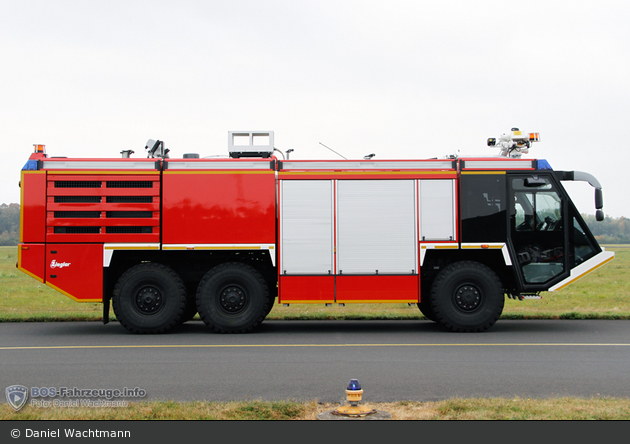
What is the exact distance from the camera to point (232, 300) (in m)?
11.6

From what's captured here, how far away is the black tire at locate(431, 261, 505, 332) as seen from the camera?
38.1 feet

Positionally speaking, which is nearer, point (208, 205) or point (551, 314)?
point (208, 205)

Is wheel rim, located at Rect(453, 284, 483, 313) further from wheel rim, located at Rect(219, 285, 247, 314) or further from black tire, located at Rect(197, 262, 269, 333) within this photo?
wheel rim, located at Rect(219, 285, 247, 314)

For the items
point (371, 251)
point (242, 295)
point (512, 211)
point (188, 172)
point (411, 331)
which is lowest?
point (411, 331)

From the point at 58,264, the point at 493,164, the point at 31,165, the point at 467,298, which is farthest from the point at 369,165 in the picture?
the point at 31,165

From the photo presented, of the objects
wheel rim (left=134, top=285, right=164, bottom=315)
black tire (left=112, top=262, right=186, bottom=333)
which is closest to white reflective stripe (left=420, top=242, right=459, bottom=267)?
black tire (left=112, top=262, right=186, bottom=333)

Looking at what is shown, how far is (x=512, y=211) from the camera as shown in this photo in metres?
11.9

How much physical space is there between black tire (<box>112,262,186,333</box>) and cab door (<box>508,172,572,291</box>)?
6.58 m

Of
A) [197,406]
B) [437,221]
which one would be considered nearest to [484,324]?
[437,221]

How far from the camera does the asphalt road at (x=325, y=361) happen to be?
6.91 m

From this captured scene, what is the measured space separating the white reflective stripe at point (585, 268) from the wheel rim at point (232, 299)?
597cm

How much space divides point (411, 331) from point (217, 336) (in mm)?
3758

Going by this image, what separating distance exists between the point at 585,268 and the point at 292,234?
573 centimetres

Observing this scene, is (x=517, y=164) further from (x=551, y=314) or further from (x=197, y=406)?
(x=197, y=406)
